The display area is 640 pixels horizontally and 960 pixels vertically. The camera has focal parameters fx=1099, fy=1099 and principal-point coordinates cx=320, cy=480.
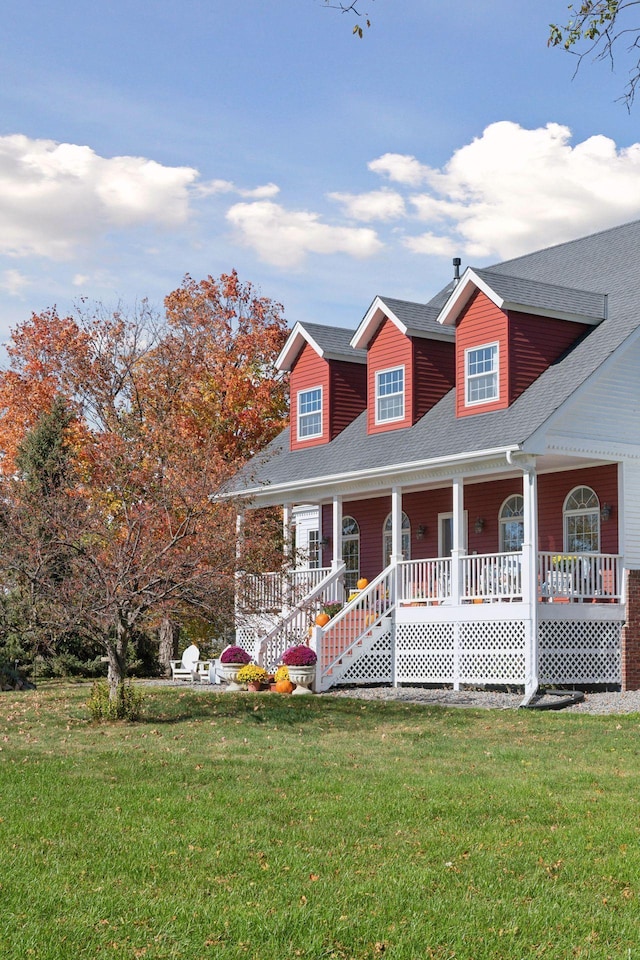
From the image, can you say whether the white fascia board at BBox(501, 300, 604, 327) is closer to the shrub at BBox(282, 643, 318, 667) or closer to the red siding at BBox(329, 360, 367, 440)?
the red siding at BBox(329, 360, 367, 440)

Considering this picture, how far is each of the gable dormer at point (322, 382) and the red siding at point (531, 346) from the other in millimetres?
6108

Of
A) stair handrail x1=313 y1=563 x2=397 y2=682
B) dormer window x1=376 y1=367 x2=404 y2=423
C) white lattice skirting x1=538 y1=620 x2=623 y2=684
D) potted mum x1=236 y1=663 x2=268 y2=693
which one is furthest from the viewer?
dormer window x1=376 y1=367 x2=404 y2=423

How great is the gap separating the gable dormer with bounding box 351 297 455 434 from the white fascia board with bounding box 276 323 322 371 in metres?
2.04

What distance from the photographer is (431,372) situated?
79.5ft

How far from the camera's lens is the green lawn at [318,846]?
19.1 ft

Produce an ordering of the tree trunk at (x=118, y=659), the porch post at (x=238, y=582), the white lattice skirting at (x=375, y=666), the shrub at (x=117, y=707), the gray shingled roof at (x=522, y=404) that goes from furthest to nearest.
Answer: the white lattice skirting at (x=375, y=666), the gray shingled roof at (x=522, y=404), the porch post at (x=238, y=582), the tree trunk at (x=118, y=659), the shrub at (x=117, y=707)

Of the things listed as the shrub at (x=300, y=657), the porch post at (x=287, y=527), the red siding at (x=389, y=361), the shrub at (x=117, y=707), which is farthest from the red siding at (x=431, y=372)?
the shrub at (x=117, y=707)

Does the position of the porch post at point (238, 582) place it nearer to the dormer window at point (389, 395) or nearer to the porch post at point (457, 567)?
the porch post at point (457, 567)

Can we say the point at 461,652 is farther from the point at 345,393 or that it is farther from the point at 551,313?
the point at 345,393

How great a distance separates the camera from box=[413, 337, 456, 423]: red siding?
2405 centimetres

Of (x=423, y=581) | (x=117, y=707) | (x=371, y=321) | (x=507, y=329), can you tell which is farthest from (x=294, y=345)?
(x=117, y=707)

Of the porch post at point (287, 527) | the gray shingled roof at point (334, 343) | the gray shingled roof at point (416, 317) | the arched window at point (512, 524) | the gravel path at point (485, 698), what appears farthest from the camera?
the gray shingled roof at point (334, 343)

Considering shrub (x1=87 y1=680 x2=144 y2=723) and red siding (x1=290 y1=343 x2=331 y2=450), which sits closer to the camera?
shrub (x1=87 y1=680 x2=144 y2=723)

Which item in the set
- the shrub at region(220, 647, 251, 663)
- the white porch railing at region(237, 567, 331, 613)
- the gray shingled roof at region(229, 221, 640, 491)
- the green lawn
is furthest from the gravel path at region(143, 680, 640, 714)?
the gray shingled roof at region(229, 221, 640, 491)
